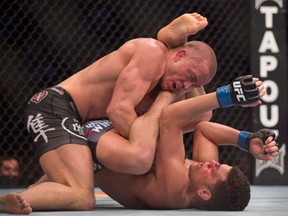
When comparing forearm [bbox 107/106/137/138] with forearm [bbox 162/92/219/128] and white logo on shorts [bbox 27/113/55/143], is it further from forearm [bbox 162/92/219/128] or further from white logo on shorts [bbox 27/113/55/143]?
white logo on shorts [bbox 27/113/55/143]

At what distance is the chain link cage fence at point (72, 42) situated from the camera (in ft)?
15.4

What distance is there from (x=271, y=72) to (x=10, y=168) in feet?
6.80

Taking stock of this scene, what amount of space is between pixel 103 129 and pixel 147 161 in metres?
0.27

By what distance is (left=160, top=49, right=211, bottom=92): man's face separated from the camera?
2635mm

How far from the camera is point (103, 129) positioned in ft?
8.77

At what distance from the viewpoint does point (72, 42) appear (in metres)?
4.95

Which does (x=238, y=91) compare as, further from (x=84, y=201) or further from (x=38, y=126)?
(x=38, y=126)

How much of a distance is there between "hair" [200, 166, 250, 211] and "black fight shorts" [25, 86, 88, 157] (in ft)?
1.83

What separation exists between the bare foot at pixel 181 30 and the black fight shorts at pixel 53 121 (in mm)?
478

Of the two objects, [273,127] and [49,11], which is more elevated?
[49,11]

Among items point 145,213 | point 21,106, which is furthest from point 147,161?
point 21,106

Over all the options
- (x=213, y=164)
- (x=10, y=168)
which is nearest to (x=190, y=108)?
(x=213, y=164)

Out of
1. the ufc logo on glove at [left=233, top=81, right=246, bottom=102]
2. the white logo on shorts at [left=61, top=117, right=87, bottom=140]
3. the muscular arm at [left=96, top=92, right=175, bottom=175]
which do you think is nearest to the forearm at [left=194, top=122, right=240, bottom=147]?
the muscular arm at [left=96, top=92, right=175, bottom=175]

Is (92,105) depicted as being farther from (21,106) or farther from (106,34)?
(106,34)
